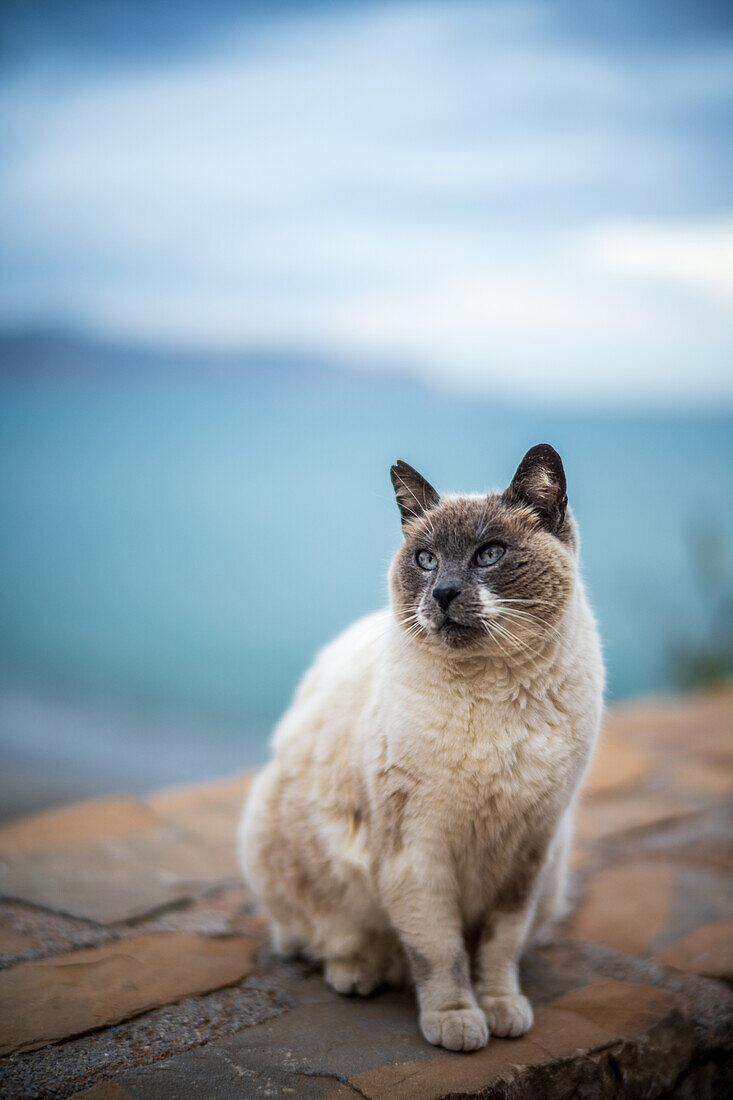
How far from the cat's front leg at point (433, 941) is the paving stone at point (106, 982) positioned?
0.54 meters

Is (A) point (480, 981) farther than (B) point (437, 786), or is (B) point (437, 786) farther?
(A) point (480, 981)

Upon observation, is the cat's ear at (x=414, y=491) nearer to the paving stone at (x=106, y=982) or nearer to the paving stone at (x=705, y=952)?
the paving stone at (x=106, y=982)

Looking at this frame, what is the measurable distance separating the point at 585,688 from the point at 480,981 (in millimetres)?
763

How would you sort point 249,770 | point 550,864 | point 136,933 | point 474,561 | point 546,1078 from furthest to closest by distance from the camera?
point 249,770
point 136,933
point 550,864
point 474,561
point 546,1078

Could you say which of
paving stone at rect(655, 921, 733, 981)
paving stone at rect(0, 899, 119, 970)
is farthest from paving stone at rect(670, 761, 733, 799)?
paving stone at rect(0, 899, 119, 970)

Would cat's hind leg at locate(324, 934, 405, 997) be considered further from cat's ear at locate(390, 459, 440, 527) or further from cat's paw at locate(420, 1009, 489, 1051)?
cat's ear at locate(390, 459, 440, 527)

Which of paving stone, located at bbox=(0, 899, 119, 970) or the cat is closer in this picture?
the cat

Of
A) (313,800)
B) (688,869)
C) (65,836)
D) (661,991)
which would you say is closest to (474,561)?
(313,800)

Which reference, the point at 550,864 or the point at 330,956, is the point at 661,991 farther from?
the point at 330,956

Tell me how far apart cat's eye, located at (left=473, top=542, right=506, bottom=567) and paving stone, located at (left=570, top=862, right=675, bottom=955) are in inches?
53.0

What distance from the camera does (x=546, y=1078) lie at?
1877 millimetres

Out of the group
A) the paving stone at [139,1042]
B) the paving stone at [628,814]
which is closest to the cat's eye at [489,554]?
the paving stone at [139,1042]

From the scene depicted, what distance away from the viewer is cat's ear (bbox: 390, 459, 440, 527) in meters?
2.19

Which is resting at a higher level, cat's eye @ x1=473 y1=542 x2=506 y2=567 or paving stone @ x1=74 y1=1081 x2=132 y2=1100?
cat's eye @ x1=473 y1=542 x2=506 y2=567
